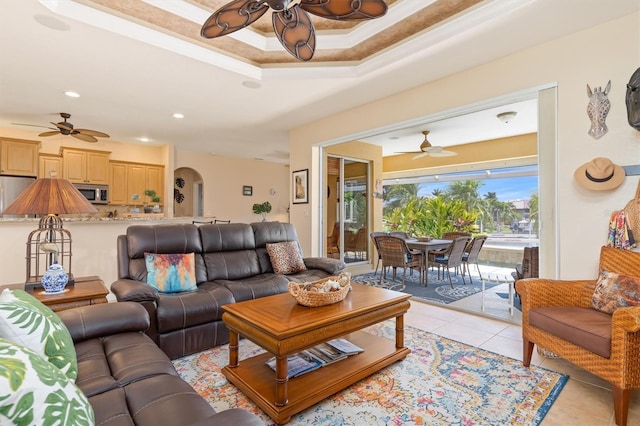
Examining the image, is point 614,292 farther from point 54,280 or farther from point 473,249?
point 54,280

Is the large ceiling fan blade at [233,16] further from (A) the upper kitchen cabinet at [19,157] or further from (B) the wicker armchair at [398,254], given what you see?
(A) the upper kitchen cabinet at [19,157]

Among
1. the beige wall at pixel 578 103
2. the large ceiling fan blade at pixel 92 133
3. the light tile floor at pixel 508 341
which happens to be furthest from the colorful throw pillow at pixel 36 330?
the large ceiling fan blade at pixel 92 133

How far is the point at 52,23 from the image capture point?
2549mm

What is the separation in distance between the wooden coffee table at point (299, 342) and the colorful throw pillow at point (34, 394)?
983 millimetres

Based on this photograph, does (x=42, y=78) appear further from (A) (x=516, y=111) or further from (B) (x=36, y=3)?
(A) (x=516, y=111)

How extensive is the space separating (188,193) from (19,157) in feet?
12.1

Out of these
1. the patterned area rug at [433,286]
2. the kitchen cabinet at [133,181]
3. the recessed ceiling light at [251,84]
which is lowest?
the patterned area rug at [433,286]

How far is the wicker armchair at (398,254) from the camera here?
461 cm

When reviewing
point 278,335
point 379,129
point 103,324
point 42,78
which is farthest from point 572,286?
point 42,78

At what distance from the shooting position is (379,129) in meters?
4.29

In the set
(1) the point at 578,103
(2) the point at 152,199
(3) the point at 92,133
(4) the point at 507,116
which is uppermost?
(4) the point at 507,116

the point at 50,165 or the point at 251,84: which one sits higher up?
the point at 251,84

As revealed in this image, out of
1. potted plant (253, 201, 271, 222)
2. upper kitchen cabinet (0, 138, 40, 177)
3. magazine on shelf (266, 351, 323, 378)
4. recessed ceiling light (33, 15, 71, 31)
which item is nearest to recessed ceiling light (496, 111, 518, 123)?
magazine on shelf (266, 351, 323, 378)

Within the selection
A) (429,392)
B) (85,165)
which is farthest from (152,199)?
(429,392)
